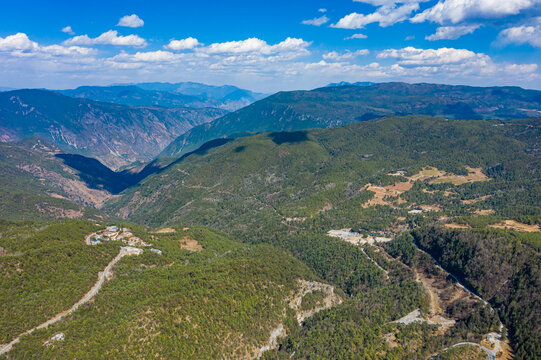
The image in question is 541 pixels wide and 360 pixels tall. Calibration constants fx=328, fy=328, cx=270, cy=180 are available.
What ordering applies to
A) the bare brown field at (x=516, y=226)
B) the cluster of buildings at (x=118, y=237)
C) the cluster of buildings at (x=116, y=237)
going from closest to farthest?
the cluster of buildings at (x=118, y=237) < the cluster of buildings at (x=116, y=237) < the bare brown field at (x=516, y=226)

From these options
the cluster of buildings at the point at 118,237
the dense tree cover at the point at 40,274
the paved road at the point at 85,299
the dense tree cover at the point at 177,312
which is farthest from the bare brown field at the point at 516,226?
the dense tree cover at the point at 40,274

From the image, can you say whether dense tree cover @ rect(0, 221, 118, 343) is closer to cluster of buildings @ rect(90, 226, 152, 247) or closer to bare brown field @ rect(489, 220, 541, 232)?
cluster of buildings @ rect(90, 226, 152, 247)

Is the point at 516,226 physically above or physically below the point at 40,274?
below

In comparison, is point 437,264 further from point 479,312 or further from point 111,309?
point 111,309

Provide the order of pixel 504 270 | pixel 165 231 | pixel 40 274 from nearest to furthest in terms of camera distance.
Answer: pixel 40 274 < pixel 504 270 < pixel 165 231

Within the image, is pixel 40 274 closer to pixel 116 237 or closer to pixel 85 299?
pixel 85 299

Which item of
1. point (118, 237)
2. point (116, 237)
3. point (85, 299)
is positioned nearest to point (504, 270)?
point (85, 299)

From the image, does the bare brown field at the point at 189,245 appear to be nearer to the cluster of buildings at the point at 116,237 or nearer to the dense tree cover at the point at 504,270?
the cluster of buildings at the point at 116,237
